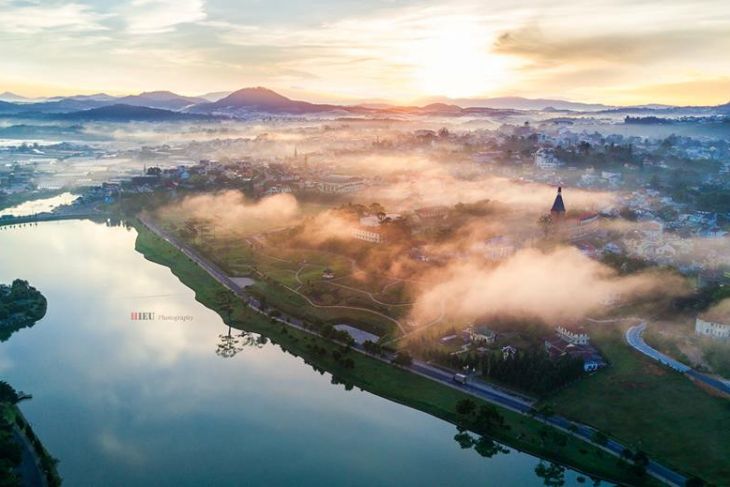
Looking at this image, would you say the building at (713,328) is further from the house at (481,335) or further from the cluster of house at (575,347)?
the house at (481,335)

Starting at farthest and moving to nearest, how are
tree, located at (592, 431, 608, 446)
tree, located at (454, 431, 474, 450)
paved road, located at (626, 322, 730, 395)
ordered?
paved road, located at (626, 322, 730, 395) < tree, located at (454, 431, 474, 450) < tree, located at (592, 431, 608, 446)

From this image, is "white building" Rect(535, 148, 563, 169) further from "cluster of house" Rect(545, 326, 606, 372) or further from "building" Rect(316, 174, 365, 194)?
"cluster of house" Rect(545, 326, 606, 372)

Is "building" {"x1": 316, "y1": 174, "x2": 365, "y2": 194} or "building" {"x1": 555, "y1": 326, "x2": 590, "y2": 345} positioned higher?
"building" {"x1": 316, "y1": 174, "x2": 365, "y2": 194}

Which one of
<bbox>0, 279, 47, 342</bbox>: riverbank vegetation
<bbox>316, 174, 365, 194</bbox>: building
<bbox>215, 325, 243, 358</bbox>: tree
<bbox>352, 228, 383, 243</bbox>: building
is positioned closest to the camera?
<bbox>215, 325, 243, 358</bbox>: tree

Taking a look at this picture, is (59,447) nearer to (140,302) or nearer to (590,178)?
(140,302)

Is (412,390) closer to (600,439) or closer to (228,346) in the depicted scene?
(600,439)

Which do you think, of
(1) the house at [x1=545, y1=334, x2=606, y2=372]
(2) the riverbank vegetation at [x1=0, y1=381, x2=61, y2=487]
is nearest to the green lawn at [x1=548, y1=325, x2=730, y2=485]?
(1) the house at [x1=545, y1=334, x2=606, y2=372]

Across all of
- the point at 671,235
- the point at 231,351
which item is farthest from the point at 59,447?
the point at 671,235

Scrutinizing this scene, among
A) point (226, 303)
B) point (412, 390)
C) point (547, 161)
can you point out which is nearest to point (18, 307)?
point (226, 303)
